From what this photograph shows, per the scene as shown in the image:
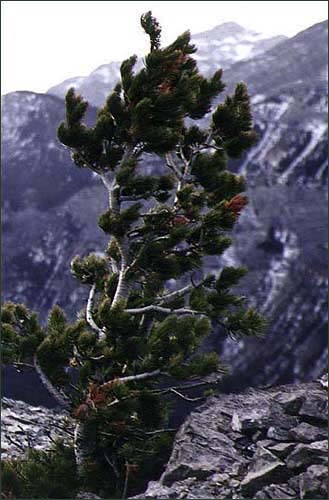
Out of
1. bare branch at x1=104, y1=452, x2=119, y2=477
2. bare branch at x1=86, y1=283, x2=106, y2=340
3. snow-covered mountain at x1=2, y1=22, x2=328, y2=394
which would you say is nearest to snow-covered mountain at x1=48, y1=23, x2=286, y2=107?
snow-covered mountain at x1=2, y1=22, x2=328, y2=394

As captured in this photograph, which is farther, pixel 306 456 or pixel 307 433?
pixel 307 433

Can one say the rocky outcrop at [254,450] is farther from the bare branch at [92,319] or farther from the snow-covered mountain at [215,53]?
the snow-covered mountain at [215,53]

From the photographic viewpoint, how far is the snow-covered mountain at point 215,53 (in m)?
49.6

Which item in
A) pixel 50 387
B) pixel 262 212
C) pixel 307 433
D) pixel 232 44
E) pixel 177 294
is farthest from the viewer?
pixel 232 44

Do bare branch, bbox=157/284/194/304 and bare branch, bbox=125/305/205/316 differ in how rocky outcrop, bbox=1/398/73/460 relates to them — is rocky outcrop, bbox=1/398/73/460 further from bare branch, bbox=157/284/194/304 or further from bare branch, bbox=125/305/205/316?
bare branch, bbox=157/284/194/304

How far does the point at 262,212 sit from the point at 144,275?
52.9 feet

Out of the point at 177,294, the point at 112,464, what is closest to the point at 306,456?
the point at 112,464

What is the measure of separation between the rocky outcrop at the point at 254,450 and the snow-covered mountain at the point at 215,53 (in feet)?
132

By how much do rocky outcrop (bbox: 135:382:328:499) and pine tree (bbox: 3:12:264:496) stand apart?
0.58 metres

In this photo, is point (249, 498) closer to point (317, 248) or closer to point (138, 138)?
point (138, 138)

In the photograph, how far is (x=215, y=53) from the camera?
60500mm

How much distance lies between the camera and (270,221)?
2488 centimetres

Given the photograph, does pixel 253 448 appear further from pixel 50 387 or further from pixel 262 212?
pixel 262 212

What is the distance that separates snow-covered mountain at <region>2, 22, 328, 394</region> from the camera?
20.0m
